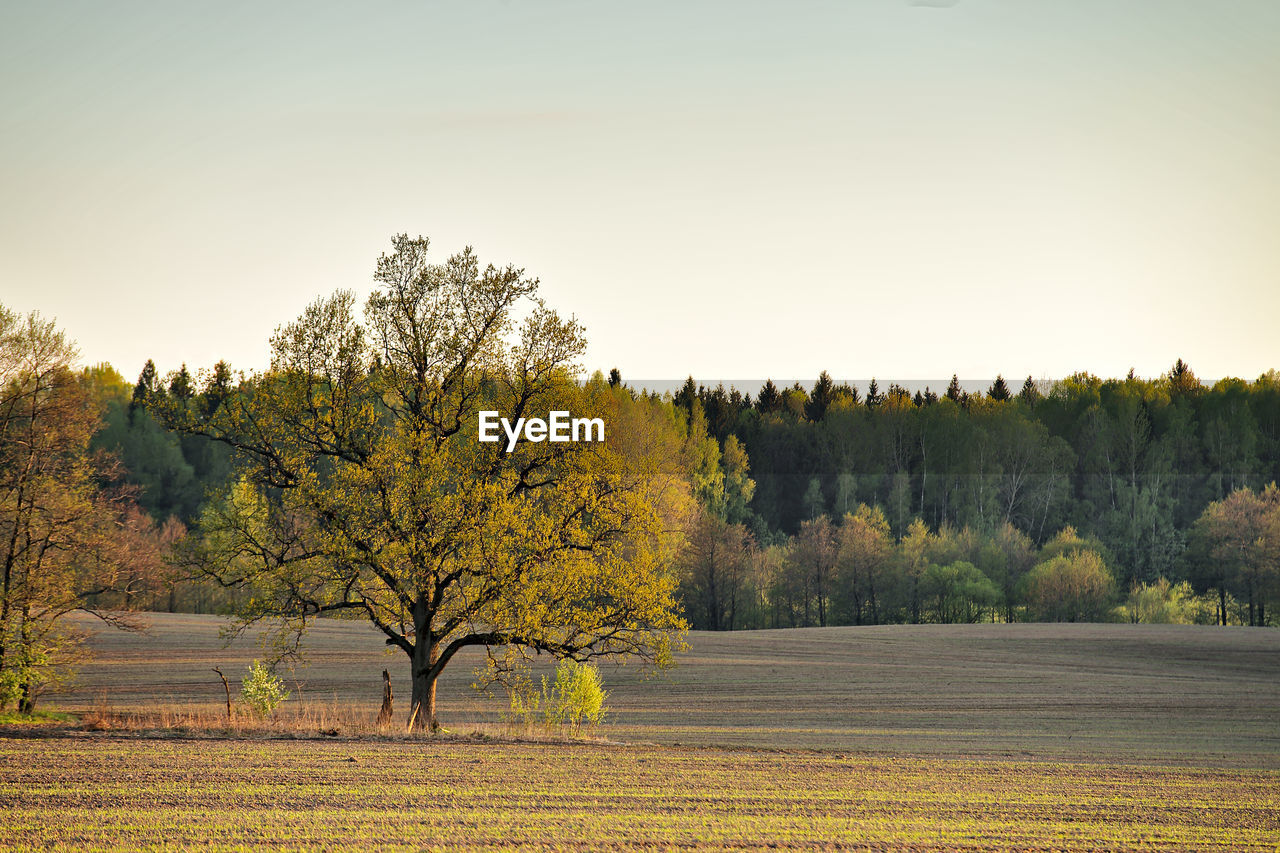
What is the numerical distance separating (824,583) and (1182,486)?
3176cm

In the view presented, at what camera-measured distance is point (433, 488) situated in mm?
21953

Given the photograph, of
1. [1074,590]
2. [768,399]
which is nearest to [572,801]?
[1074,590]

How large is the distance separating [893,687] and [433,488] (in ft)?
75.2

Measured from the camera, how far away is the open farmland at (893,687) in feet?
87.8

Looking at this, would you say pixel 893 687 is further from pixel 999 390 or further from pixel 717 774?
pixel 999 390

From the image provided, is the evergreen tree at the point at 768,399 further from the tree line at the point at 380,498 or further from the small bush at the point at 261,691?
the small bush at the point at 261,691

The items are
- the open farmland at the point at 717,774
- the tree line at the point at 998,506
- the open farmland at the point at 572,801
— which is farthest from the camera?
the tree line at the point at 998,506

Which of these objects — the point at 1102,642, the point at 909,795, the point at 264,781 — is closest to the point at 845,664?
the point at 1102,642

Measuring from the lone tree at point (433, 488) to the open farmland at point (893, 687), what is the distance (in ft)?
10.4

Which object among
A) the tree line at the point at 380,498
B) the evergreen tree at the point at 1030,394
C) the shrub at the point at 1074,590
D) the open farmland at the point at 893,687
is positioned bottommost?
the open farmland at the point at 893,687

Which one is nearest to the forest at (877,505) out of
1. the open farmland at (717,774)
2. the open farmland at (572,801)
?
the open farmland at (717,774)

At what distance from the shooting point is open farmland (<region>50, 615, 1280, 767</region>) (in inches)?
1054

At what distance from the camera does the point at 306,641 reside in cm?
4766

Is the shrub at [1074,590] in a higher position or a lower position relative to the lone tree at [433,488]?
lower
